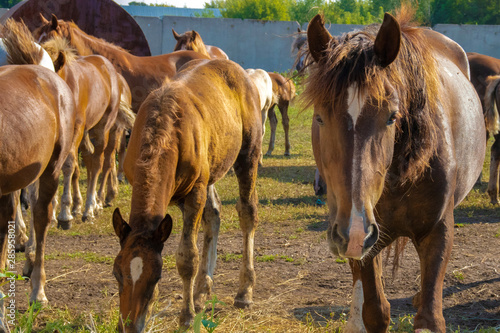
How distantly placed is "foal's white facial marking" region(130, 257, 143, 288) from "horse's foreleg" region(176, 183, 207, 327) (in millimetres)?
777

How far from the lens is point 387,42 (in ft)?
7.64

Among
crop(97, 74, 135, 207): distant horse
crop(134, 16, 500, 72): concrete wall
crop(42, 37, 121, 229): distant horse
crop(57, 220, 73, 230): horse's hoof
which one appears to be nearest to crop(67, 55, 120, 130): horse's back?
crop(42, 37, 121, 229): distant horse

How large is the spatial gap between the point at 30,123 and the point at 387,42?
242cm

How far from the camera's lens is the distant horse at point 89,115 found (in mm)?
6145

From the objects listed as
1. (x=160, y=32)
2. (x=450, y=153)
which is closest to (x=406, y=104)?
(x=450, y=153)

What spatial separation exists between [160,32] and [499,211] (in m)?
16.3

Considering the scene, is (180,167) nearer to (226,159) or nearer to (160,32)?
(226,159)

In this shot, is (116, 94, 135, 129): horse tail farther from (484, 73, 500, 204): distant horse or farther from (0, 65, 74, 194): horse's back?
(484, 73, 500, 204): distant horse

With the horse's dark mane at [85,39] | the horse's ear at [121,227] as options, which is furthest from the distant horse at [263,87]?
the horse's ear at [121,227]

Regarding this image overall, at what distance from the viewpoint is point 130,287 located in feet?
9.39

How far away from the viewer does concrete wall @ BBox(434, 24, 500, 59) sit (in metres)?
23.1

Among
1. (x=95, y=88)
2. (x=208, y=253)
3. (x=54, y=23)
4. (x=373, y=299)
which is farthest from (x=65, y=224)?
(x=373, y=299)

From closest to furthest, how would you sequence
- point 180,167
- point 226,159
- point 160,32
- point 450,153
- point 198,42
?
point 450,153 < point 180,167 < point 226,159 < point 198,42 < point 160,32

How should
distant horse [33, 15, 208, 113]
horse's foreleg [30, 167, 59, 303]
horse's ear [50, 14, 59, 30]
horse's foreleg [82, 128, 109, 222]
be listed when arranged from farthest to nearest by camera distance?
distant horse [33, 15, 208, 113] < horse's ear [50, 14, 59, 30] < horse's foreleg [82, 128, 109, 222] < horse's foreleg [30, 167, 59, 303]
